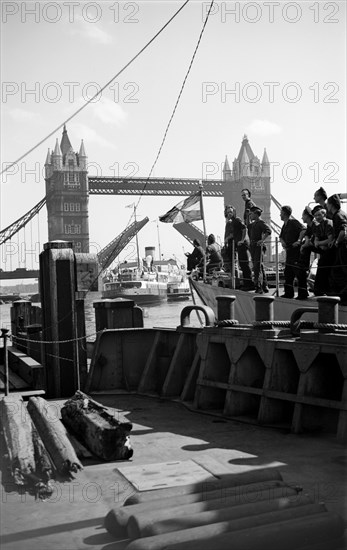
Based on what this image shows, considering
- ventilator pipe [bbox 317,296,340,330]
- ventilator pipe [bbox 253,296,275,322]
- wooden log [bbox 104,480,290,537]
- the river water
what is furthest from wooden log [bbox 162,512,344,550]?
the river water

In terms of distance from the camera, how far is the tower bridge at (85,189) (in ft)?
376

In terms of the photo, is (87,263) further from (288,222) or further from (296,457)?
(296,457)

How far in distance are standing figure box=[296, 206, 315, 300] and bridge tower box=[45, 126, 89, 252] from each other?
354ft

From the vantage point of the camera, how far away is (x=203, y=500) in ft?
17.5

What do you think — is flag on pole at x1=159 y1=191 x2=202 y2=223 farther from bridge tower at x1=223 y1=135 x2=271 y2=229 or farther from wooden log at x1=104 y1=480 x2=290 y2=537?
bridge tower at x1=223 y1=135 x2=271 y2=229

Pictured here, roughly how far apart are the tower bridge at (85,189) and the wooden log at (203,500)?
4100 inches

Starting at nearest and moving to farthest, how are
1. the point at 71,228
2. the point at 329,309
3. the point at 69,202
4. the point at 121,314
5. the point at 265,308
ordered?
the point at 329,309 < the point at 265,308 < the point at 121,314 < the point at 71,228 < the point at 69,202

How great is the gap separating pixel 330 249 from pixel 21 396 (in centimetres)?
525

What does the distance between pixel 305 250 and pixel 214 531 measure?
790 cm

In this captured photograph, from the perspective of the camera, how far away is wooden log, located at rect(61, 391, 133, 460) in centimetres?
728

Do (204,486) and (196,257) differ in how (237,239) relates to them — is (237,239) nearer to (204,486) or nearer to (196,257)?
(196,257)

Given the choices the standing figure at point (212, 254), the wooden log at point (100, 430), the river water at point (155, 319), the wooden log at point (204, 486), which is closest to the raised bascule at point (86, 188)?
the river water at point (155, 319)

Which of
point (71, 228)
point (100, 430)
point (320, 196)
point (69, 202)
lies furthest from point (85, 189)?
point (100, 430)

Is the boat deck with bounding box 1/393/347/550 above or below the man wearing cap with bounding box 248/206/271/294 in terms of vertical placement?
below
